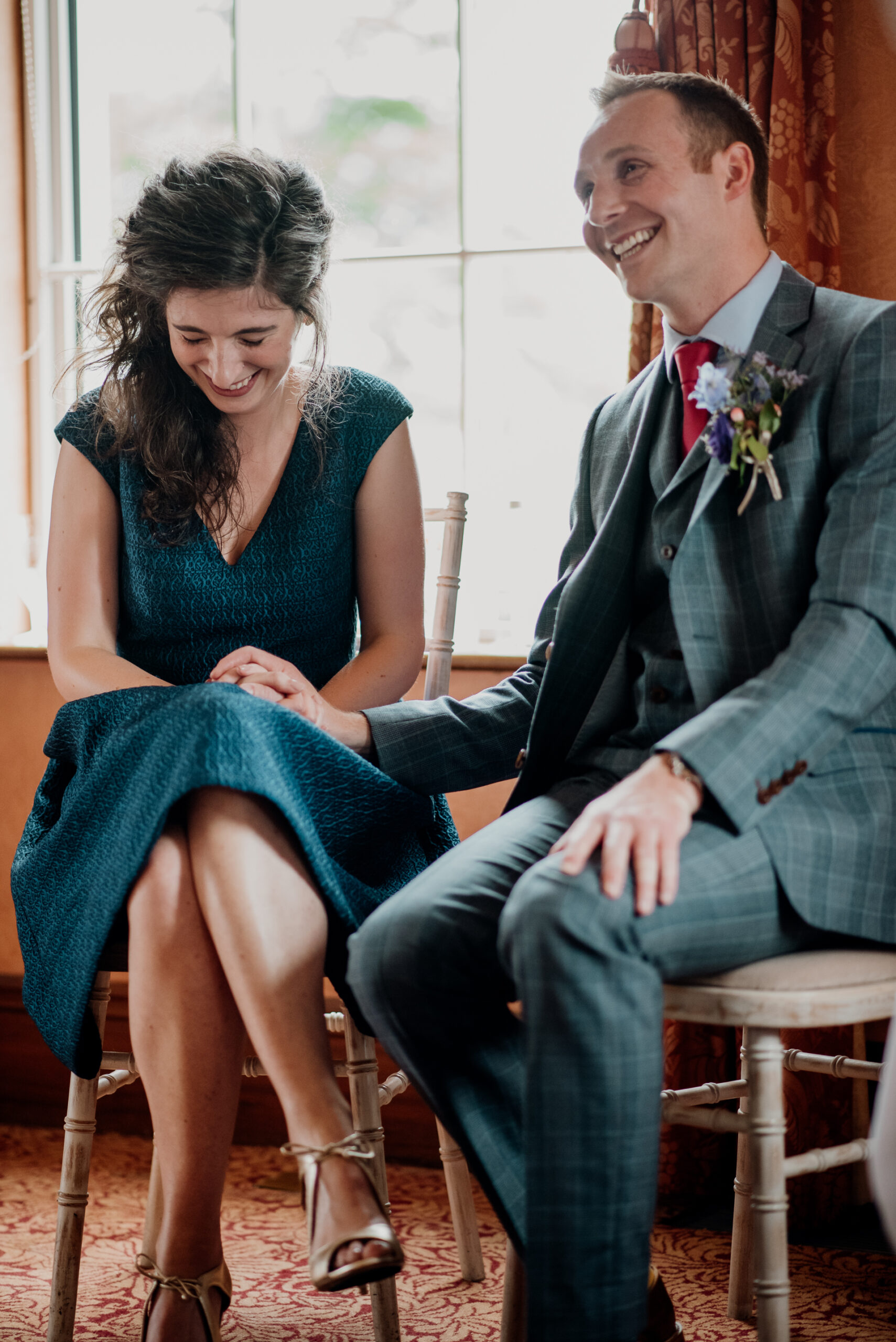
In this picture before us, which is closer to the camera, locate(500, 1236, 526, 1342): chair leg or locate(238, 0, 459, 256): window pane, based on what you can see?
Answer: locate(500, 1236, 526, 1342): chair leg

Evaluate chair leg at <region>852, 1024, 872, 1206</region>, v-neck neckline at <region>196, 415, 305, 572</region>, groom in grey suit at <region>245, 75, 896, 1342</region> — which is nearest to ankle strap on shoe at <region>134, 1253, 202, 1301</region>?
groom in grey suit at <region>245, 75, 896, 1342</region>

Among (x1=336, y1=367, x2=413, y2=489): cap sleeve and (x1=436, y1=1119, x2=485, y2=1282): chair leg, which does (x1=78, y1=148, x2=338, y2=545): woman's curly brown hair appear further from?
(x1=436, y1=1119, x2=485, y2=1282): chair leg

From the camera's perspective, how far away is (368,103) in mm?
2691

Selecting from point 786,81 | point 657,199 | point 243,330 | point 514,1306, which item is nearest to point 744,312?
point 657,199

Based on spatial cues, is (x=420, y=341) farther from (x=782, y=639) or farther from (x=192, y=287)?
(x=782, y=639)

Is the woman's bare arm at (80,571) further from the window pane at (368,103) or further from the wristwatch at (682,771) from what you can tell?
the window pane at (368,103)

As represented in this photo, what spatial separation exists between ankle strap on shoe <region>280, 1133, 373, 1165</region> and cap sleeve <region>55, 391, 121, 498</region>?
939mm

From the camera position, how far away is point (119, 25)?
2.85 metres

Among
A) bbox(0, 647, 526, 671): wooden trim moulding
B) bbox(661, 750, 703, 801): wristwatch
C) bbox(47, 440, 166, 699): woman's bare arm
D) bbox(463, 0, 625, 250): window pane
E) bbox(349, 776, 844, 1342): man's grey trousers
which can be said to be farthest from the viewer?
bbox(463, 0, 625, 250): window pane

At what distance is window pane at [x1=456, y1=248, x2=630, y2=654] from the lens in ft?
8.50

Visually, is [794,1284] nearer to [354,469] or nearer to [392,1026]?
[392,1026]

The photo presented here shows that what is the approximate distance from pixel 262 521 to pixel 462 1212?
3.49ft

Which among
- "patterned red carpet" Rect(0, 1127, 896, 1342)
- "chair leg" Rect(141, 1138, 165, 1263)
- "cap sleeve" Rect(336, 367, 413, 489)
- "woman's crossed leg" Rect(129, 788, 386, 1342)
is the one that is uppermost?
"cap sleeve" Rect(336, 367, 413, 489)

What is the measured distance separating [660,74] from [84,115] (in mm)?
1822
